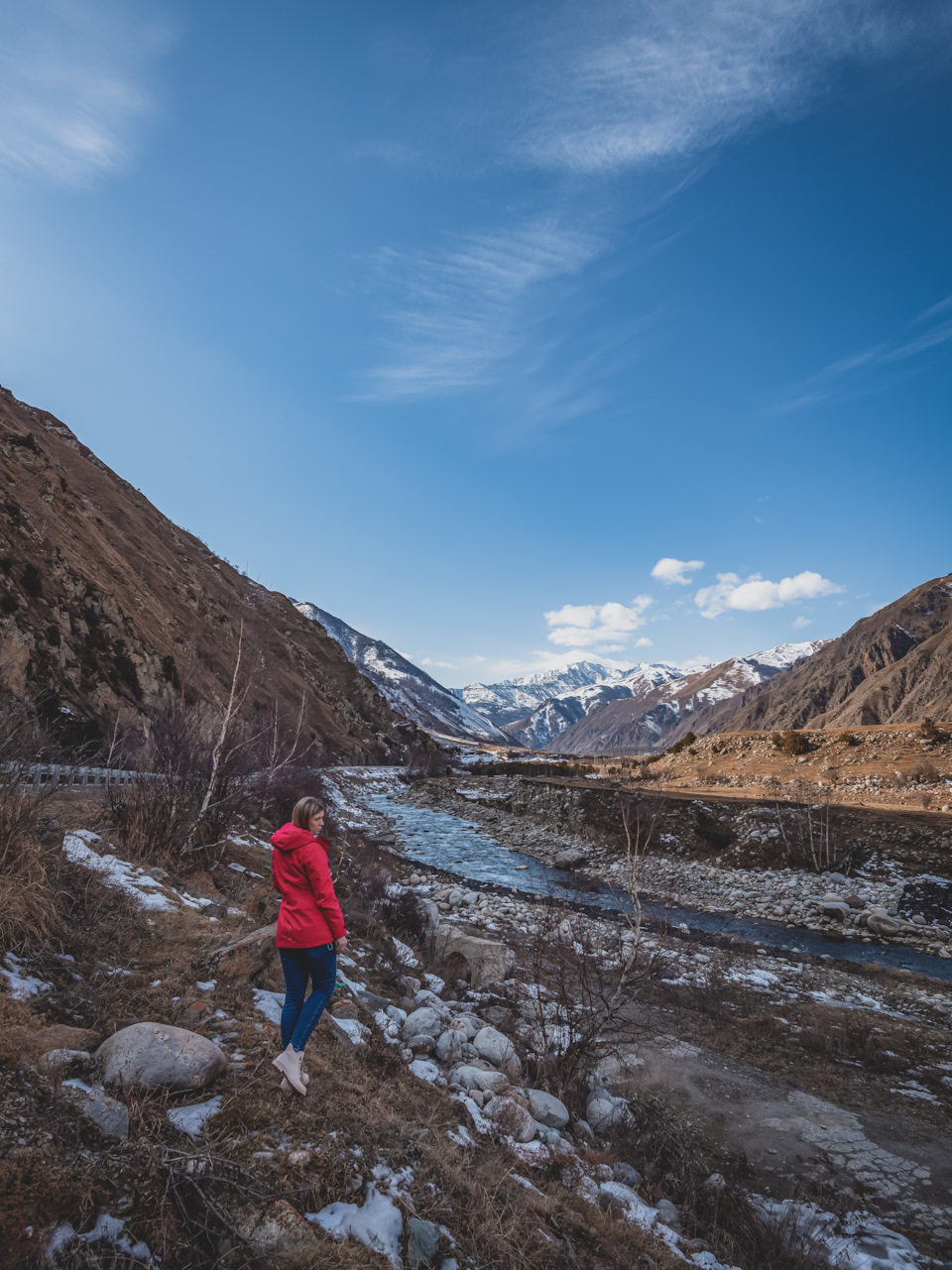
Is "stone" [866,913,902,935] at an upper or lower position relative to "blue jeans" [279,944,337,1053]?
lower

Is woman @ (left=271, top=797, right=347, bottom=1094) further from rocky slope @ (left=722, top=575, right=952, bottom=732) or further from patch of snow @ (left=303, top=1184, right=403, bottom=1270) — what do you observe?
rocky slope @ (left=722, top=575, right=952, bottom=732)

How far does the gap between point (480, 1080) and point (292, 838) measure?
3.55 m

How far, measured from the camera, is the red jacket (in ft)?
15.9

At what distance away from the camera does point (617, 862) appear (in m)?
23.9

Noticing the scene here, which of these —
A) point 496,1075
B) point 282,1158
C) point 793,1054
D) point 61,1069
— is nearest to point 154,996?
point 61,1069

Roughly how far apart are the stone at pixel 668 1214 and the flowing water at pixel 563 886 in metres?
2.68

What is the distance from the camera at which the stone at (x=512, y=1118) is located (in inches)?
207

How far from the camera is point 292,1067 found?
176 inches

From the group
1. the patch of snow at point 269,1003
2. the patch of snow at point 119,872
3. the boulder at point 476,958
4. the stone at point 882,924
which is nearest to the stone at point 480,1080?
the patch of snow at point 269,1003

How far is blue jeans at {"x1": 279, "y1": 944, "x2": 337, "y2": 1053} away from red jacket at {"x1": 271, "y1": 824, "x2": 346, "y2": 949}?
0.35 ft

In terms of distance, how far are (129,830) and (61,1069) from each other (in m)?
6.25

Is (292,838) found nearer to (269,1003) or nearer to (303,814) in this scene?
(303,814)

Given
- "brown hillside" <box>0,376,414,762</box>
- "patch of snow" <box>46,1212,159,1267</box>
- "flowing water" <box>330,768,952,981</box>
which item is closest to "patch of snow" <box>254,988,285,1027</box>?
"patch of snow" <box>46,1212,159,1267</box>

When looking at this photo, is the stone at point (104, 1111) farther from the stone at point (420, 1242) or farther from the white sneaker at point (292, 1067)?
the stone at point (420, 1242)
